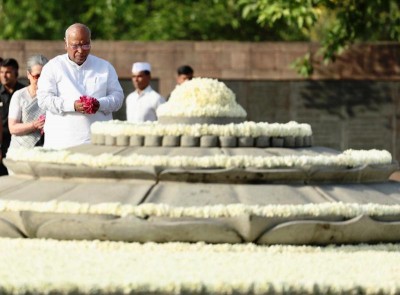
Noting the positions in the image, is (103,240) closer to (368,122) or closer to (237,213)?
(237,213)

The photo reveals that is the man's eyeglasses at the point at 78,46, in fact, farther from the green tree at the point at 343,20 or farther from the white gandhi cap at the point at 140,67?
the green tree at the point at 343,20

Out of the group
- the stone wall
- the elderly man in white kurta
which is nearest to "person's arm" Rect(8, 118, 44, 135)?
the elderly man in white kurta

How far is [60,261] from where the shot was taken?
197 inches

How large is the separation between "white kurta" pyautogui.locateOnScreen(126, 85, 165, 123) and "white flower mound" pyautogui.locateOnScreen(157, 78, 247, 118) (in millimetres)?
7300

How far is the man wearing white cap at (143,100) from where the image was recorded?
13.5 metres

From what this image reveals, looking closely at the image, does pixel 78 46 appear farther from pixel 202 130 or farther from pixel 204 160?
pixel 204 160

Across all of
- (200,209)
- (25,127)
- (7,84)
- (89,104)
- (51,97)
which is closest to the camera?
(200,209)

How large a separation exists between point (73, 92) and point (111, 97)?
24 centimetres

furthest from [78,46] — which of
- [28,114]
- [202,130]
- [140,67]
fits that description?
[140,67]

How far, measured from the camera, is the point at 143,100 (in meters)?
13.6

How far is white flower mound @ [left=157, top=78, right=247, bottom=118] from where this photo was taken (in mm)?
5980

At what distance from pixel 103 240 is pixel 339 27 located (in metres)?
14.4

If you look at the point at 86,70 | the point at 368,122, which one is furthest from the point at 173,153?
the point at 368,122

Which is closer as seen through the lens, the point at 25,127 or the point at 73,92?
the point at 73,92
